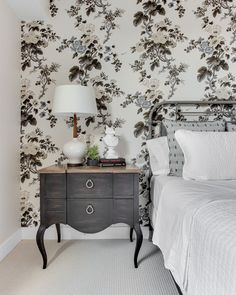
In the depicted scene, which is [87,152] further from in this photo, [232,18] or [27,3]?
[232,18]

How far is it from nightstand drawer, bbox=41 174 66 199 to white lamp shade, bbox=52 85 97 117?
1.75 feet

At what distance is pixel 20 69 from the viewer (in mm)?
2727

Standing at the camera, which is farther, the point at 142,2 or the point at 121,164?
the point at 142,2

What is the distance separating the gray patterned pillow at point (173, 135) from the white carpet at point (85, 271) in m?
0.73

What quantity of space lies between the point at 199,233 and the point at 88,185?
1160 mm

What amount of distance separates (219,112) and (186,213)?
174cm

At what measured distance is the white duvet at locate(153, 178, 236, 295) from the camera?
2.85 feet

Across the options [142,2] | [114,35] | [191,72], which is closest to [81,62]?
[114,35]

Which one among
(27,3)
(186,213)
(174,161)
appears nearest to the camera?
(186,213)

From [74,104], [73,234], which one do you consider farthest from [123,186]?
[73,234]

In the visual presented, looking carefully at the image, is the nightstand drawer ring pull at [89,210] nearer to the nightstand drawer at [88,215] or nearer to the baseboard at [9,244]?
the nightstand drawer at [88,215]

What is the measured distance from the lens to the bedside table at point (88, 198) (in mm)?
2107

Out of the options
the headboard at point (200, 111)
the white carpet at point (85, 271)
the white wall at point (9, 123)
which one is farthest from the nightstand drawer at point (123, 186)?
the white wall at point (9, 123)

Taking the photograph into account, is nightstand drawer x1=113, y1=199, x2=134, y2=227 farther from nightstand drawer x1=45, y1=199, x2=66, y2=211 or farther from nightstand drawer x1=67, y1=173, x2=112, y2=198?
nightstand drawer x1=45, y1=199, x2=66, y2=211
